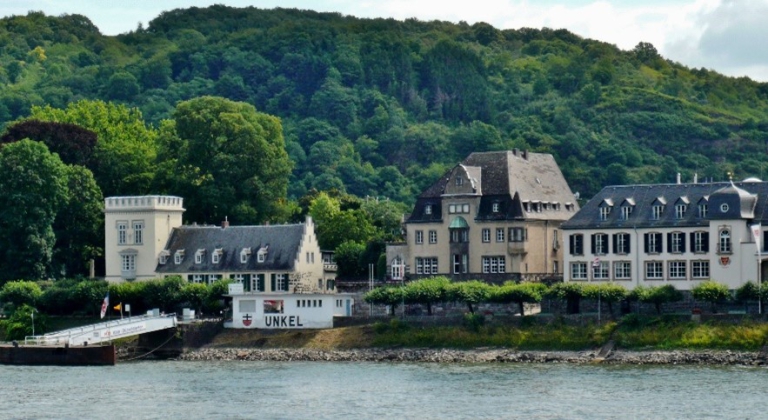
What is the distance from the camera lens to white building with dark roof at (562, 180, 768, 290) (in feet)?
327

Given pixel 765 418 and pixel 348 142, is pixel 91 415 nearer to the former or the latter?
pixel 765 418

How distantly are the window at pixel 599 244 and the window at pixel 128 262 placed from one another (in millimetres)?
30780

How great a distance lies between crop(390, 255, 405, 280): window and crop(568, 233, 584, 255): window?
13.0m

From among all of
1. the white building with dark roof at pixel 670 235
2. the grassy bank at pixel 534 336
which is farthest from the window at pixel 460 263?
the grassy bank at pixel 534 336

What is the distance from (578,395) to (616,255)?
29.3m

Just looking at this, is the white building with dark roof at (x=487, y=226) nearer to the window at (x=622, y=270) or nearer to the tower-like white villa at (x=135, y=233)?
the window at (x=622, y=270)

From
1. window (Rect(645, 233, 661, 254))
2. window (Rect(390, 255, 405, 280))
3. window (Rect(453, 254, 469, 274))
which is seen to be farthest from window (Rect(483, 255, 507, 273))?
window (Rect(645, 233, 661, 254))

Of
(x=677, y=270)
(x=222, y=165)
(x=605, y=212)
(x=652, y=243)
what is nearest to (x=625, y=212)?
(x=605, y=212)

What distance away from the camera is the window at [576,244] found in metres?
106

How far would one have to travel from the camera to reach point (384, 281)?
114000 mm

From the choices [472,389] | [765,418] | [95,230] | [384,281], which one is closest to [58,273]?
[95,230]

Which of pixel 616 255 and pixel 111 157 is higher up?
pixel 111 157

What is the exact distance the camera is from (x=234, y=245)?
114 metres

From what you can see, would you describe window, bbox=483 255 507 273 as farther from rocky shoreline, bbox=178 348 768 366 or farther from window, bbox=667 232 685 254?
rocky shoreline, bbox=178 348 768 366
